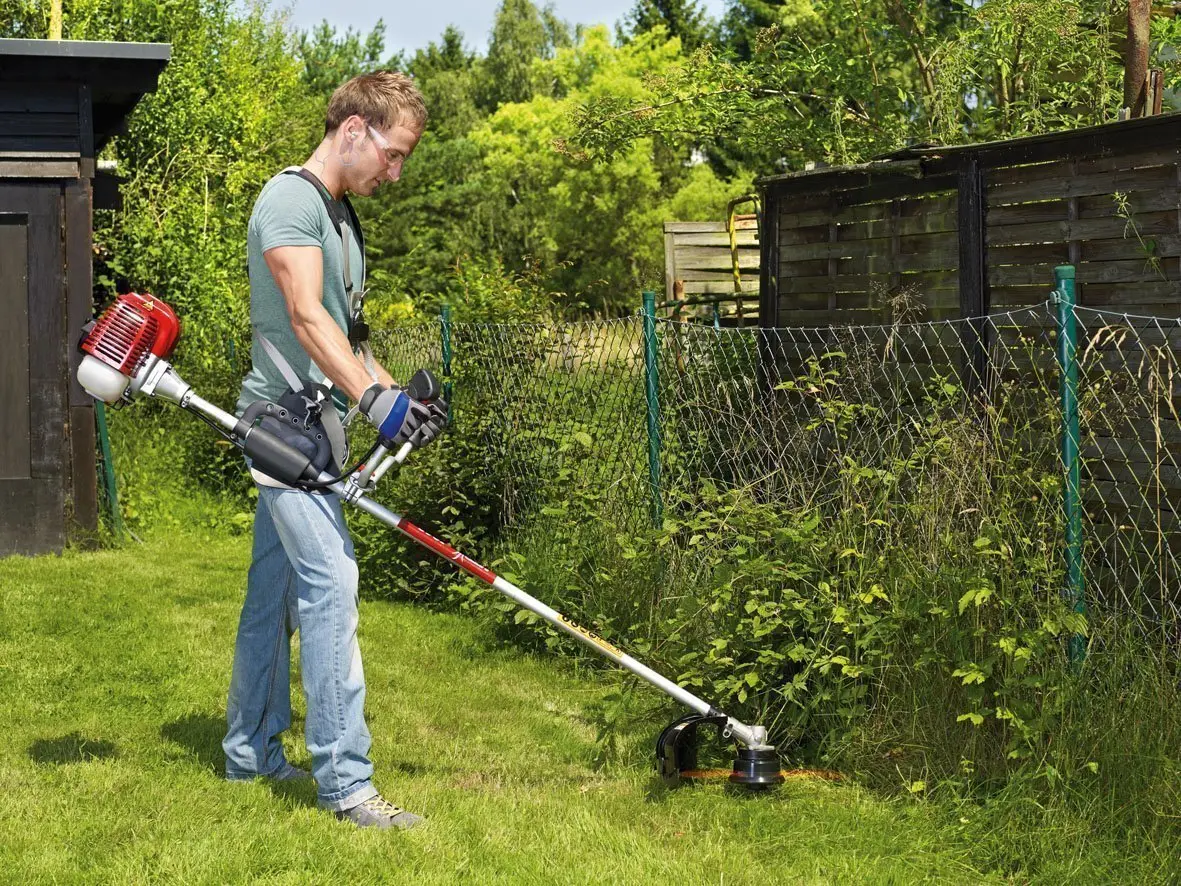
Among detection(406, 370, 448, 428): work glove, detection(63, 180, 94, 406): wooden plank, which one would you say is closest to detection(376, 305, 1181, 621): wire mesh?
detection(406, 370, 448, 428): work glove

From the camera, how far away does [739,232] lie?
1282 cm

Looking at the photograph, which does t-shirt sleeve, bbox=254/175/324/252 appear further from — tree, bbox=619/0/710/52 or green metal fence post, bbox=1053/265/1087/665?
tree, bbox=619/0/710/52

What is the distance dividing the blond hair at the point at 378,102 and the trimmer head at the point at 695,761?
Answer: 6.63 ft

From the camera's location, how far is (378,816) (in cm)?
414

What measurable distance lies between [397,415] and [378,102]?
0.95 m

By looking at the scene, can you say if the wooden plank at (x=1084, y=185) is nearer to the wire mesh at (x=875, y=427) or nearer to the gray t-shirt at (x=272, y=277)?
the wire mesh at (x=875, y=427)

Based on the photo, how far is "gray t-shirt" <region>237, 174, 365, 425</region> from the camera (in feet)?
13.4

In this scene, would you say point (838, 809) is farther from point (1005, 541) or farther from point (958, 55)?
point (958, 55)

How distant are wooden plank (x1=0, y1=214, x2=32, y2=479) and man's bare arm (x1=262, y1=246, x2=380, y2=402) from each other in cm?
598

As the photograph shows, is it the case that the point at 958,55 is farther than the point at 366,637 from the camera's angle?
Yes

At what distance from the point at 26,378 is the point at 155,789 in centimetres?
564

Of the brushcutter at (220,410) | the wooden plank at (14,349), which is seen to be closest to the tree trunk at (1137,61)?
the brushcutter at (220,410)

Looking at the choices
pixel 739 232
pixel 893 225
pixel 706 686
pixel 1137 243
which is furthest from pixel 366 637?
pixel 739 232

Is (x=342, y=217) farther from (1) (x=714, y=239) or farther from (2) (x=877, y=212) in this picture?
(1) (x=714, y=239)
